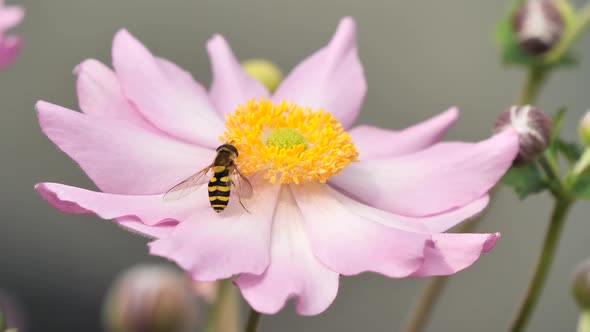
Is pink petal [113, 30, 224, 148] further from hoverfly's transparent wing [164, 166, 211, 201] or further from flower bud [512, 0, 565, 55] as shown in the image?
flower bud [512, 0, 565, 55]

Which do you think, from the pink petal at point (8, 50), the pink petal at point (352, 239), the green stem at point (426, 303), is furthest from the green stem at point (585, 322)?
the pink petal at point (8, 50)

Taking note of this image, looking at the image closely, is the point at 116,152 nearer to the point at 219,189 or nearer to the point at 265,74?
the point at 219,189

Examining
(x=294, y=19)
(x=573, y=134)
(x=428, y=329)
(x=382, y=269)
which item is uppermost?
(x=294, y=19)

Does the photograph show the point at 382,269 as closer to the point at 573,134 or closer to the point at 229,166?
the point at 229,166

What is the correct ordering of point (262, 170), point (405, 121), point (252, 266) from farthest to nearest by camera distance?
point (405, 121) < point (262, 170) < point (252, 266)

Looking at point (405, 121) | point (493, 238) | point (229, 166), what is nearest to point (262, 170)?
point (229, 166)

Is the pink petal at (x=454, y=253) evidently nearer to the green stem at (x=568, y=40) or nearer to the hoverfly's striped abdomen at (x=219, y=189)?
the hoverfly's striped abdomen at (x=219, y=189)
